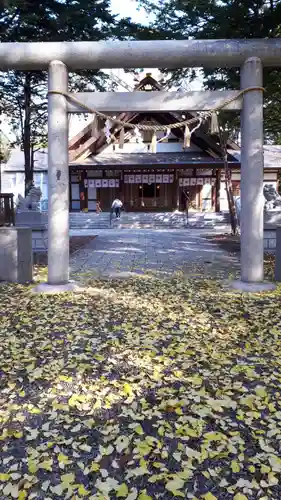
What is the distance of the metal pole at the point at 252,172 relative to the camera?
21.3ft

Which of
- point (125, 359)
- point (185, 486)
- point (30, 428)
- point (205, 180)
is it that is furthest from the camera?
point (205, 180)

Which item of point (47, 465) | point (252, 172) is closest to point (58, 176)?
point (252, 172)

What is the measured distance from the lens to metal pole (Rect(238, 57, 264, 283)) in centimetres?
650

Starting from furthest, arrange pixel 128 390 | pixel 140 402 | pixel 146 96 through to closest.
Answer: pixel 146 96 → pixel 128 390 → pixel 140 402

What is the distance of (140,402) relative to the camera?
3.13 metres

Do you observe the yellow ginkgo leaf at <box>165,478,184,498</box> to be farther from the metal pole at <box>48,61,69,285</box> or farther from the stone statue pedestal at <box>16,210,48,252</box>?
the stone statue pedestal at <box>16,210,48,252</box>

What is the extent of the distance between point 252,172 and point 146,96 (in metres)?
2.10

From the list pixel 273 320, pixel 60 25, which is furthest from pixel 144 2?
pixel 273 320

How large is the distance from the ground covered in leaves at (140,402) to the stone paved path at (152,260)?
3086mm

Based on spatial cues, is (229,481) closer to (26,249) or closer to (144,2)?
(26,249)

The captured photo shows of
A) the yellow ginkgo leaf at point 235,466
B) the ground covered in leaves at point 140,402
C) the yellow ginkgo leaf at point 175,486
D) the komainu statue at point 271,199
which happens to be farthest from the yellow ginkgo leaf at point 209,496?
the komainu statue at point 271,199

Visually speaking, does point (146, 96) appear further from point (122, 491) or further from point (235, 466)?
point (122, 491)

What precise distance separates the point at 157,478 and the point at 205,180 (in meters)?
25.4

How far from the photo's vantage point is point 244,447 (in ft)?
8.43
